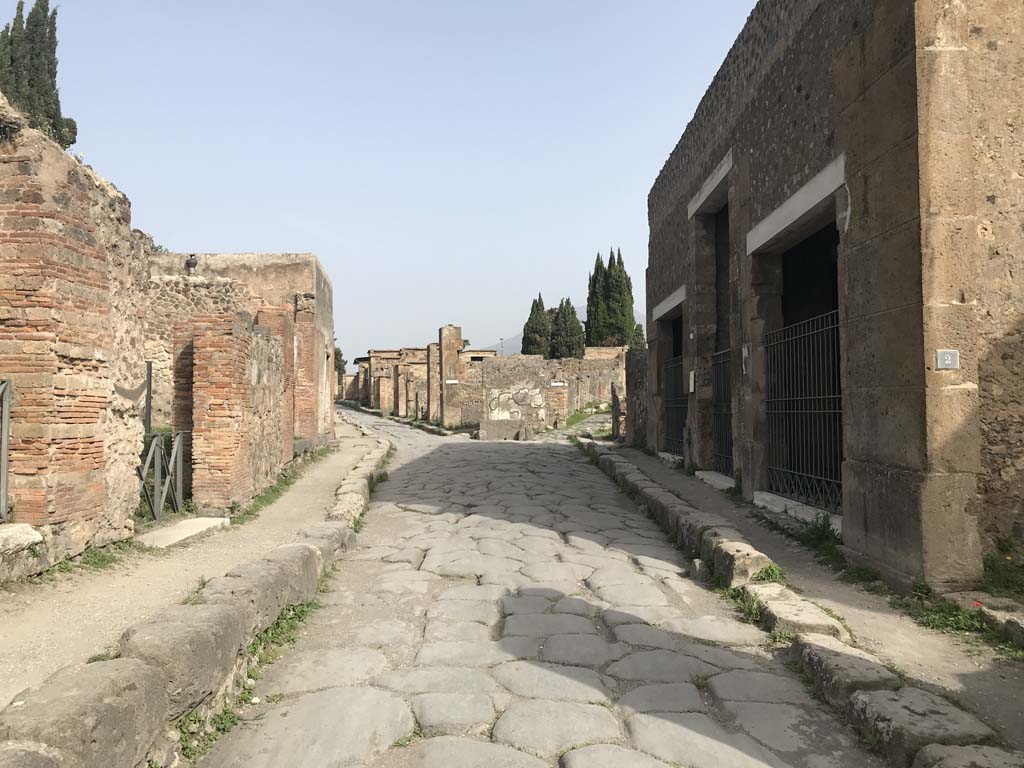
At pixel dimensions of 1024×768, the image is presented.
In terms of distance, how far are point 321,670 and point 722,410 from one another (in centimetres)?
715

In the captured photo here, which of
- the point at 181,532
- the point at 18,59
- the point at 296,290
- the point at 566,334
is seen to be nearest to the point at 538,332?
the point at 566,334

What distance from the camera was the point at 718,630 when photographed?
3629 mm

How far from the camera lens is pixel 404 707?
104 inches

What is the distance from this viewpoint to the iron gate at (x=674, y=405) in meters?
11.5

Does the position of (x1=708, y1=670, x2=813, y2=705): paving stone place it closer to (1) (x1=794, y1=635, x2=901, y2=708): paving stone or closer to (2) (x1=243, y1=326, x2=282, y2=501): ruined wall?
(1) (x1=794, y1=635, x2=901, y2=708): paving stone

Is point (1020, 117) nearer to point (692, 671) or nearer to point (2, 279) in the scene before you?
point (692, 671)

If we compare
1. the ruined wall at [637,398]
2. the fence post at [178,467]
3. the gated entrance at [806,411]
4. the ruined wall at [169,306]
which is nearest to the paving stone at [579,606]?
the gated entrance at [806,411]

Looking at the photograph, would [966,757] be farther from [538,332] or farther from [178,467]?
[538,332]

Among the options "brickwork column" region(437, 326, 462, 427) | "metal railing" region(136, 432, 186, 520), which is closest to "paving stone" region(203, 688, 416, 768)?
"metal railing" region(136, 432, 186, 520)

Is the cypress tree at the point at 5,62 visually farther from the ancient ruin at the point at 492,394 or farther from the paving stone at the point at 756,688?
the paving stone at the point at 756,688

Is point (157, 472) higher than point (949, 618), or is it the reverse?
point (157, 472)

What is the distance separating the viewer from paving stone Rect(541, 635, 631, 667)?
3.16 meters

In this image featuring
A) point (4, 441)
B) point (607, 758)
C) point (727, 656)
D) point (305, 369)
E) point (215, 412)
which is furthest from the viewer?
point (305, 369)

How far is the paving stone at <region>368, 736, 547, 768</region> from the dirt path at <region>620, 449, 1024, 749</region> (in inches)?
62.9
